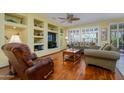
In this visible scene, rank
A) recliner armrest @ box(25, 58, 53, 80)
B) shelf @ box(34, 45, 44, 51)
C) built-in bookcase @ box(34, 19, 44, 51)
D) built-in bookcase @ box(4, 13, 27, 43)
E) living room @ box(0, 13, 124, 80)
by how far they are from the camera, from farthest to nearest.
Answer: built-in bookcase @ box(34, 19, 44, 51) < shelf @ box(34, 45, 44, 51) < built-in bookcase @ box(4, 13, 27, 43) < living room @ box(0, 13, 124, 80) < recliner armrest @ box(25, 58, 53, 80)

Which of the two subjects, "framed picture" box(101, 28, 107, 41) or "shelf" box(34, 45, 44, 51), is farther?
"framed picture" box(101, 28, 107, 41)

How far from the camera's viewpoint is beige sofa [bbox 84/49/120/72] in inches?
121

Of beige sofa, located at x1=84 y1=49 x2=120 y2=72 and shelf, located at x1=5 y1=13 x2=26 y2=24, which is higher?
shelf, located at x1=5 y1=13 x2=26 y2=24

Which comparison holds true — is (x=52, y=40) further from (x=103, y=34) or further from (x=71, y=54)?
(x=103, y=34)

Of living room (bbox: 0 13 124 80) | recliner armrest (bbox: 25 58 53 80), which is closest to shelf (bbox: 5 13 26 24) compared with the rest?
living room (bbox: 0 13 124 80)

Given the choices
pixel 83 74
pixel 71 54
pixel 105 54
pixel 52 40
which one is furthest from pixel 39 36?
pixel 105 54

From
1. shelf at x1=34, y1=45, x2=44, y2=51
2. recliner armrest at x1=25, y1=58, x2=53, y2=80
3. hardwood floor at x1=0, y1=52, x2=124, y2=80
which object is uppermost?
shelf at x1=34, y1=45, x2=44, y2=51

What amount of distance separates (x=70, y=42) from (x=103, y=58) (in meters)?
3.83

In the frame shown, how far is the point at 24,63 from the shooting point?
2.07 meters

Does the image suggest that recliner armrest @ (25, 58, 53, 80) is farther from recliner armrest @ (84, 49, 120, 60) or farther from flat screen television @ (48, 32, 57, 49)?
flat screen television @ (48, 32, 57, 49)

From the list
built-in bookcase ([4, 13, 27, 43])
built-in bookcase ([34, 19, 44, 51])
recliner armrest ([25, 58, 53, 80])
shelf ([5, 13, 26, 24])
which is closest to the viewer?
recliner armrest ([25, 58, 53, 80])

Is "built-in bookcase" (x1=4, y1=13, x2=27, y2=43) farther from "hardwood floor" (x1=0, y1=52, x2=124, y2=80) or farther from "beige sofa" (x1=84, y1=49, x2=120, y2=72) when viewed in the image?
"beige sofa" (x1=84, y1=49, x2=120, y2=72)

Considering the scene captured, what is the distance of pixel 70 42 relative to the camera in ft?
23.0
